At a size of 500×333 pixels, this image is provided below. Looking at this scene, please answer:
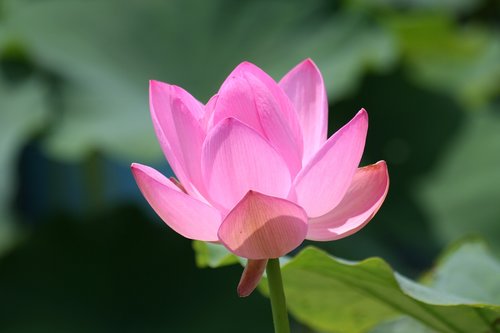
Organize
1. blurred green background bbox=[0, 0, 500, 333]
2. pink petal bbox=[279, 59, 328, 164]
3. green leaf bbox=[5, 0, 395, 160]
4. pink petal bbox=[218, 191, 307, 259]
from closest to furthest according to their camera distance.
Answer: pink petal bbox=[218, 191, 307, 259], pink petal bbox=[279, 59, 328, 164], blurred green background bbox=[0, 0, 500, 333], green leaf bbox=[5, 0, 395, 160]

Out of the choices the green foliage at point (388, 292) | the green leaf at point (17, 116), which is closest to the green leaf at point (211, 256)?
the green foliage at point (388, 292)

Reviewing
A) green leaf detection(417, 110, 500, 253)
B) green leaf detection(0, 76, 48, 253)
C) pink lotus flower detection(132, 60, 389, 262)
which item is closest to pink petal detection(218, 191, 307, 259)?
pink lotus flower detection(132, 60, 389, 262)

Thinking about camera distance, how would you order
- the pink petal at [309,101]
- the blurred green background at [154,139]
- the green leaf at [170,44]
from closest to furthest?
the pink petal at [309,101] → the blurred green background at [154,139] → the green leaf at [170,44]

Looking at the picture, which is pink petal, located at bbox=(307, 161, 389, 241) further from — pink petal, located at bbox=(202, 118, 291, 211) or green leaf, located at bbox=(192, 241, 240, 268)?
green leaf, located at bbox=(192, 241, 240, 268)

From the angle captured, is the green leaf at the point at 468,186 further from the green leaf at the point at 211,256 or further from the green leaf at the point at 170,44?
the green leaf at the point at 211,256

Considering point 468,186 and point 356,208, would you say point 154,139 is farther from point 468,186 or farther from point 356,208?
point 356,208

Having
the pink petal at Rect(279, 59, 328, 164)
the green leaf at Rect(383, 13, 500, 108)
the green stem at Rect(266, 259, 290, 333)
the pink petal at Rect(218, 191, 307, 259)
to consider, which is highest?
the pink petal at Rect(279, 59, 328, 164)

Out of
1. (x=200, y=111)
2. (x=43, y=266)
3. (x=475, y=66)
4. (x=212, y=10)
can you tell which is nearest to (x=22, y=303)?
(x=43, y=266)

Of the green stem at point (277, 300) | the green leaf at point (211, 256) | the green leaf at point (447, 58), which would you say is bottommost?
the green leaf at point (447, 58)
